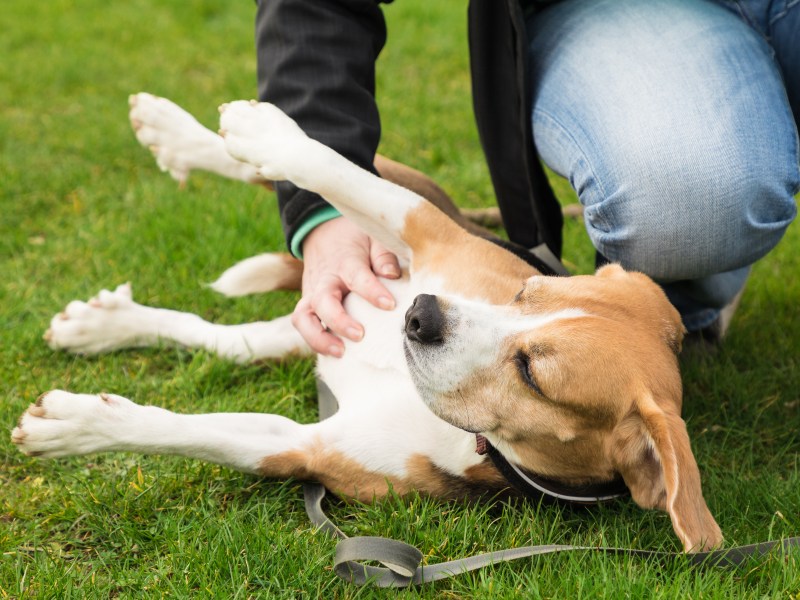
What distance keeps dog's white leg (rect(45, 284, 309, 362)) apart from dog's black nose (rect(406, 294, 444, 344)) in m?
1.05

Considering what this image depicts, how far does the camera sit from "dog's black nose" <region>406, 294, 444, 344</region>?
262cm

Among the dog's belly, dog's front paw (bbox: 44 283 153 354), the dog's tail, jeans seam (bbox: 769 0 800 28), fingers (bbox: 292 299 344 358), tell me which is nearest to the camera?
the dog's belly

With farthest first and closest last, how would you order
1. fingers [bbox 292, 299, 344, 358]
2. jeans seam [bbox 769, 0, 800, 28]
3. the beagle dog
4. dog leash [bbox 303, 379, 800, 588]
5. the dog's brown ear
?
1. jeans seam [bbox 769, 0, 800, 28]
2. fingers [bbox 292, 299, 344, 358]
3. the beagle dog
4. dog leash [bbox 303, 379, 800, 588]
5. the dog's brown ear

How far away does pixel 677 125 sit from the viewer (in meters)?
3.12

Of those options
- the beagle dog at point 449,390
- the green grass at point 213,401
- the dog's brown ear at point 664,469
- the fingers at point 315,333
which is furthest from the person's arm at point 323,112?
the dog's brown ear at point 664,469

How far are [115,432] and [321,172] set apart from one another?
1077 millimetres

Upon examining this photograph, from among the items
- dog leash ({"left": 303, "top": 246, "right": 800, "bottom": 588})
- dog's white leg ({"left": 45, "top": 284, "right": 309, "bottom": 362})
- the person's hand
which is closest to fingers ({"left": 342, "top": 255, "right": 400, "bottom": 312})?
the person's hand

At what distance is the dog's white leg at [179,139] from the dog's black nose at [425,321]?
5.09ft

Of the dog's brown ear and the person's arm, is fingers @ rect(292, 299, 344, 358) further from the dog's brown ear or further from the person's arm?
the dog's brown ear

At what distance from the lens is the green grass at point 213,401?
8.27ft

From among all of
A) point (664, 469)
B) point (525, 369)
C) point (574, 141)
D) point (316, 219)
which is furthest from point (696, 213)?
point (316, 219)

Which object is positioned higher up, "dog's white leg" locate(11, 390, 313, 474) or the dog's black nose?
the dog's black nose

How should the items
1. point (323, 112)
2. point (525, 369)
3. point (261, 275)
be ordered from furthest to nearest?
point (261, 275) → point (323, 112) → point (525, 369)

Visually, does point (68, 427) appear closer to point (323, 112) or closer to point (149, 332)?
point (149, 332)
